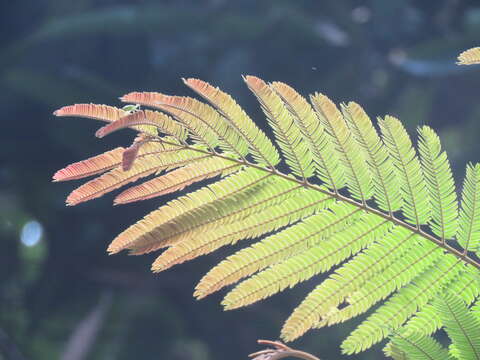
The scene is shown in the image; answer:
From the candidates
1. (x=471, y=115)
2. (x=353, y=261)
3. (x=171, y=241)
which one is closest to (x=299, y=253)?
(x=353, y=261)

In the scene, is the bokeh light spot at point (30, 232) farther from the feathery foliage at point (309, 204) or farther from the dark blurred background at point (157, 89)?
the feathery foliage at point (309, 204)

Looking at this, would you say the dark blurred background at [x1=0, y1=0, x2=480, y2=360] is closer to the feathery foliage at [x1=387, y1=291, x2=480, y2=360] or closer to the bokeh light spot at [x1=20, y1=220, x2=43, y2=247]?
the bokeh light spot at [x1=20, y1=220, x2=43, y2=247]

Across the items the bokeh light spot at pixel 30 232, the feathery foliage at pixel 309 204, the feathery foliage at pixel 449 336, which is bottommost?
the feathery foliage at pixel 449 336

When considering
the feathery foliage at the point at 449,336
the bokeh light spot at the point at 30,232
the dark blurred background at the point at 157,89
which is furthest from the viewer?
the bokeh light spot at the point at 30,232

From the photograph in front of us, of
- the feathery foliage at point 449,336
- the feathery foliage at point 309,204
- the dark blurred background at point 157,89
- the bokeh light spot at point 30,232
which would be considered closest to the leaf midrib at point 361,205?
the feathery foliage at point 309,204

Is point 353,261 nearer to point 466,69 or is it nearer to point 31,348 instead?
point 31,348

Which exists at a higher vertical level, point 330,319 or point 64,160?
point 64,160

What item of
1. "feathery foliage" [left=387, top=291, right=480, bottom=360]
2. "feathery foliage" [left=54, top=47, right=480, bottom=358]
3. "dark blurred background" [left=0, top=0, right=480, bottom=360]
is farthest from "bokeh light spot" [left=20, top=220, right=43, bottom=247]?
"feathery foliage" [left=387, top=291, right=480, bottom=360]
